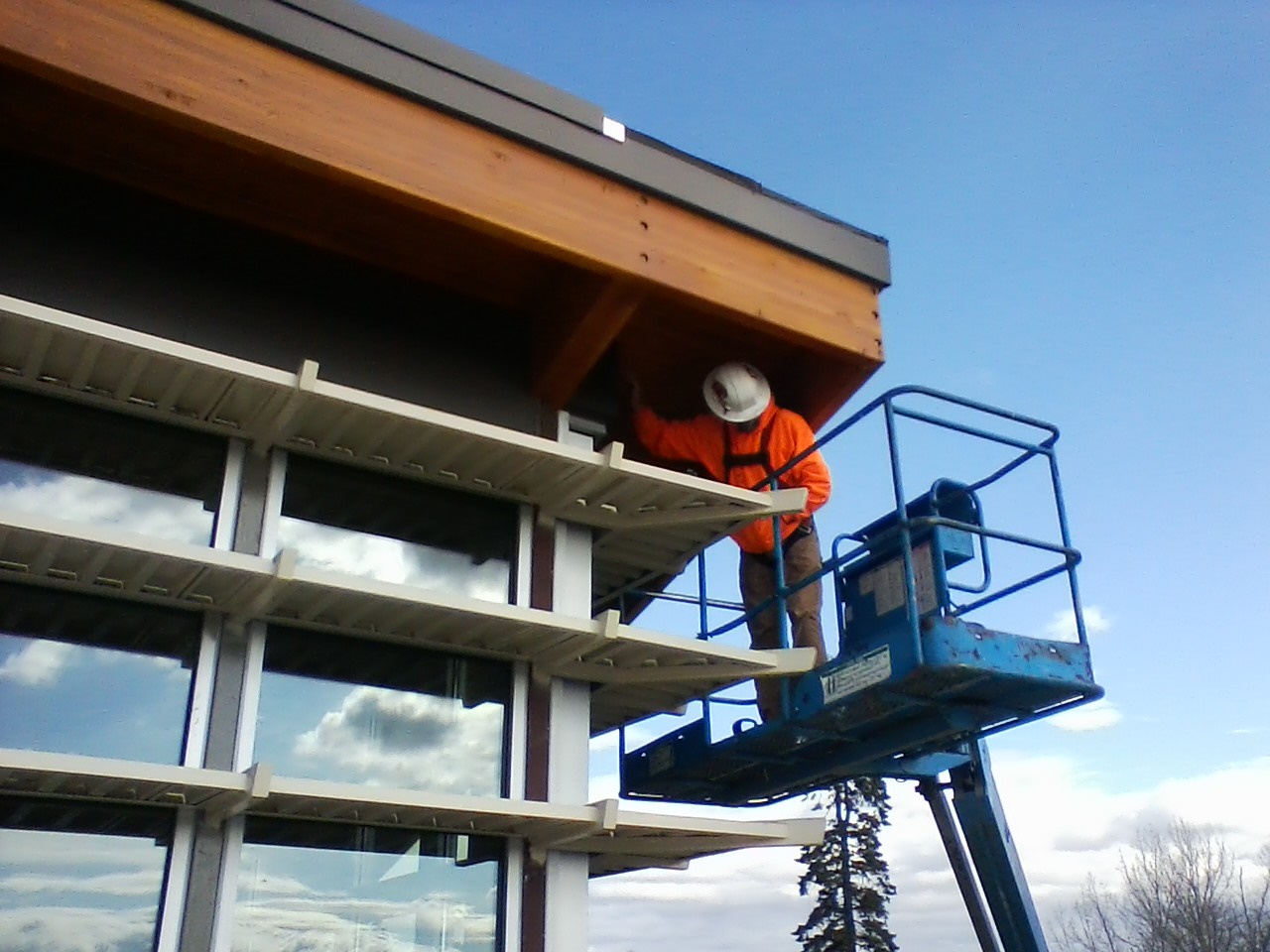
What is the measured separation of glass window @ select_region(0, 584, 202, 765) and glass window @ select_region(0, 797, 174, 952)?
0.30 m

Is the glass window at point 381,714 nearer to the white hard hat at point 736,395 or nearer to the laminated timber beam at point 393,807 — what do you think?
the laminated timber beam at point 393,807

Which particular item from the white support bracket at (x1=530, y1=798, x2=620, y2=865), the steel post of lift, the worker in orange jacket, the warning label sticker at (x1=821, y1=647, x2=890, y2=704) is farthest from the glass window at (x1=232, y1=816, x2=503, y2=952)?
the steel post of lift

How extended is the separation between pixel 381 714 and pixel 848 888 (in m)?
26.0

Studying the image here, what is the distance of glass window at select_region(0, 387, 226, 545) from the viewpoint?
6012mm

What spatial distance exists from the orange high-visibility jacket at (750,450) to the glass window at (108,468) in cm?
292

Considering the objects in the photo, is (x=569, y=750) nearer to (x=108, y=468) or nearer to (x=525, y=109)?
(x=108, y=468)

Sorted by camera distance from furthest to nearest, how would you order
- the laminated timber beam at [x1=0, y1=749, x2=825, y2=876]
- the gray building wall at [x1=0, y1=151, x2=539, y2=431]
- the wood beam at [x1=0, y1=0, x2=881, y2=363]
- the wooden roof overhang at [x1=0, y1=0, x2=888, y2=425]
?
the gray building wall at [x1=0, y1=151, x2=539, y2=431] < the wooden roof overhang at [x1=0, y1=0, x2=888, y2=425] < the wood beam at [x1=0, y1=0, x2=881, y2=363] < the laminated timber beam at [x1=0, y1=749, x2=825, y2=876]

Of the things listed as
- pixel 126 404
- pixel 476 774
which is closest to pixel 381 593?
pixel 476 774

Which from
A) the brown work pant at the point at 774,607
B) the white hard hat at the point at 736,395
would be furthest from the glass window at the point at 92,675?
the white hard hat at the point at 736,395

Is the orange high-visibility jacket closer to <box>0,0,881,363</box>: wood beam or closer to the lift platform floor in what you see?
<box>0,0,881,363</box>: wood beam

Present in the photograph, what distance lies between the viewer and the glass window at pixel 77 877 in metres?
5.25

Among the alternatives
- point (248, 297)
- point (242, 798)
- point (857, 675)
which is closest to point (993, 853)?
point (857, 675)

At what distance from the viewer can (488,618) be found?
20.5ft

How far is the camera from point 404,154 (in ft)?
20.7
